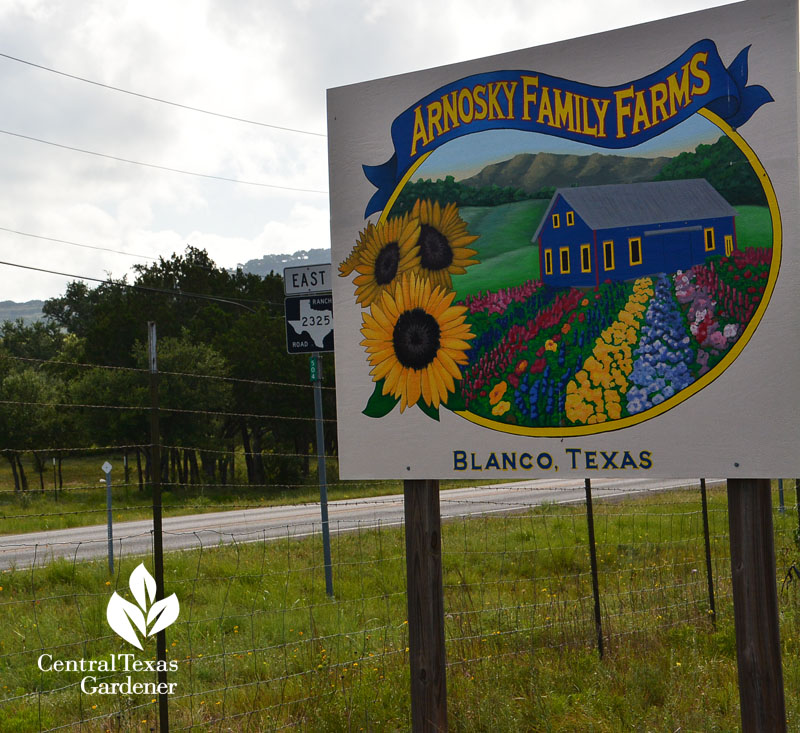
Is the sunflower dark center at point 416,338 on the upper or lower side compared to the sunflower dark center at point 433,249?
lower

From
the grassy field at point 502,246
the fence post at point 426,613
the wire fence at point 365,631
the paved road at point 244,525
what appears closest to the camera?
the grassy field at point 502,246

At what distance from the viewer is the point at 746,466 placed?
3.21 m

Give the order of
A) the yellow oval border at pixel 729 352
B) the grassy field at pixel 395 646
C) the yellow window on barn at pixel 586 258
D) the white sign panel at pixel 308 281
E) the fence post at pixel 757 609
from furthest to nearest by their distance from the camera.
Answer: the white sign panel at pixel 308 281 → the grassy field at pixel 395 646 → the yellow window on barn at pixel 586 258 → the fence post at pixel 757 609 → the yellow oval border at pixel 729 352

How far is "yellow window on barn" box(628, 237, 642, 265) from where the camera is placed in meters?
3.38

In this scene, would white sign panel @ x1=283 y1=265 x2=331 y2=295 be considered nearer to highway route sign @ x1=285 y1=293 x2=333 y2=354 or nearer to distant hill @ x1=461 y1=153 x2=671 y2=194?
highway route sign @ x1=285 y1=293 x2=333 y2=354

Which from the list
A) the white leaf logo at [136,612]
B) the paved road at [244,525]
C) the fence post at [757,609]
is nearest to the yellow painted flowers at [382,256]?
the fence post at [757,609]

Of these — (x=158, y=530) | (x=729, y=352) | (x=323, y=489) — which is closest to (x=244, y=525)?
(x=323, y=489)

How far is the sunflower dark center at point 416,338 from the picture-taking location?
3793 mm

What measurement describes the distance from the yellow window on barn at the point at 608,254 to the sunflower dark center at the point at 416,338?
0.81 m

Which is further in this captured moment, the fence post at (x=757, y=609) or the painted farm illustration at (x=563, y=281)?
the fence post at (x=757, y=609)

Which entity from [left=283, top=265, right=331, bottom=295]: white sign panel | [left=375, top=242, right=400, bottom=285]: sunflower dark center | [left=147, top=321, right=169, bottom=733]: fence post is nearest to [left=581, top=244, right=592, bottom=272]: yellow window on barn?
[left=375, top=242, right=400, bottom=285]: sunflower dark center

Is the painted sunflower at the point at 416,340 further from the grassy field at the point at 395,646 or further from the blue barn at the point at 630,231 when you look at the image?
the grassy field at the point at 395,646

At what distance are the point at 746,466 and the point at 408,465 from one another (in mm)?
1481

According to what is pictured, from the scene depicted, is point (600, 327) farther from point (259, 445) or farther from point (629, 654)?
point (259, 445)
